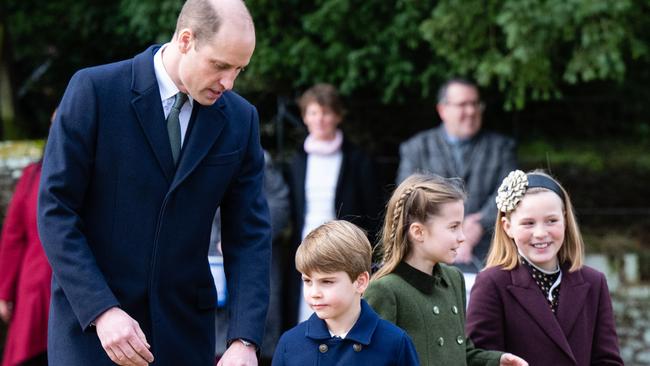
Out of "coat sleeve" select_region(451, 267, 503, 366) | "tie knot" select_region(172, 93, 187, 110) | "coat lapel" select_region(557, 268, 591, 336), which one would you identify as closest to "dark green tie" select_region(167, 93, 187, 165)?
"tie knot" select_region(172, 93, 187, 110)

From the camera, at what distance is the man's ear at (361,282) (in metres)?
4.21

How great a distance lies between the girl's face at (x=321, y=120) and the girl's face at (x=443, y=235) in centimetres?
316

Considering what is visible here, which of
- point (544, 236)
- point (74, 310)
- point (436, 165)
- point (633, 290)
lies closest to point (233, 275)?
point (74, 310)

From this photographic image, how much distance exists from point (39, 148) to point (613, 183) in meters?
4.66

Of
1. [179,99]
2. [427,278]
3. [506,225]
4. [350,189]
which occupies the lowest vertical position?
[350,189]

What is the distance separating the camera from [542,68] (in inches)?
325

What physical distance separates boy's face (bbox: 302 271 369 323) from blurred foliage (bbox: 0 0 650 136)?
163 inches

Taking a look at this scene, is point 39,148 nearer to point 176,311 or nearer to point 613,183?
point 613,183

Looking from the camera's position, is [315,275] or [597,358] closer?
[315,275]

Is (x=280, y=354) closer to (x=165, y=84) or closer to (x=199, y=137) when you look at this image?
(x=199, y=137)

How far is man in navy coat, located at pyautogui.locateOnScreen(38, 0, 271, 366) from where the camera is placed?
3.94 metres

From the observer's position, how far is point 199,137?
418 centimetres

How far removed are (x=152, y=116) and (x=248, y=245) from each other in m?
0.60

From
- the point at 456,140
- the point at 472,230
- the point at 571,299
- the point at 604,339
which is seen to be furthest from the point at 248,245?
the point at 456,140
